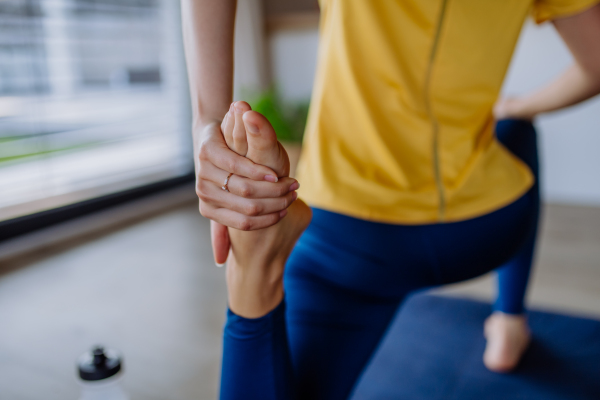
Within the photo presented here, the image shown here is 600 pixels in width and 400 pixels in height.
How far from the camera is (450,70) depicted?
794 millimetres

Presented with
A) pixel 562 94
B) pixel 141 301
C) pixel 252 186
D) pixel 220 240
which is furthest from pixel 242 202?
pixel 141 301

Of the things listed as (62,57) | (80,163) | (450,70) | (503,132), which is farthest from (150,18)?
(450,70)

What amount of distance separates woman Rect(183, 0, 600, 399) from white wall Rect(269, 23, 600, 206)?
223 cm

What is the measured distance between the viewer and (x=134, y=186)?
3.00m

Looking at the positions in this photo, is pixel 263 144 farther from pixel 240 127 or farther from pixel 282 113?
pixel 282 113

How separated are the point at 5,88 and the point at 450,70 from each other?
2214mm

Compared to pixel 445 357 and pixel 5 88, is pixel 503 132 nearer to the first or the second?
Result: pixel 445 357

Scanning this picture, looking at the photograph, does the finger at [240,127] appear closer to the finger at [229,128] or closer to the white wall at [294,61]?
the finger at [229,128]

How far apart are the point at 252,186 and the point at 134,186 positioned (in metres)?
2.59

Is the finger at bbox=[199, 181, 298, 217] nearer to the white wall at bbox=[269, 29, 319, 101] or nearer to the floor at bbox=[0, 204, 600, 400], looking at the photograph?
the floor at bbox=[0, 204, 600, 400]

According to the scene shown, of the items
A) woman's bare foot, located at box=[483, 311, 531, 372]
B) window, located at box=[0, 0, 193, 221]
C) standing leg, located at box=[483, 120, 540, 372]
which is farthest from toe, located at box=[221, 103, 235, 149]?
window, located at box=[0, 0, 193, 221]

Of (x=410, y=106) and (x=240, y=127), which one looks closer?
(x=240, y=127)

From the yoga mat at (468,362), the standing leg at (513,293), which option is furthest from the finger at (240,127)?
the yoga mat at (468,362)

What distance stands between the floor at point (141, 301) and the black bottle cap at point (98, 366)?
0.40 m
